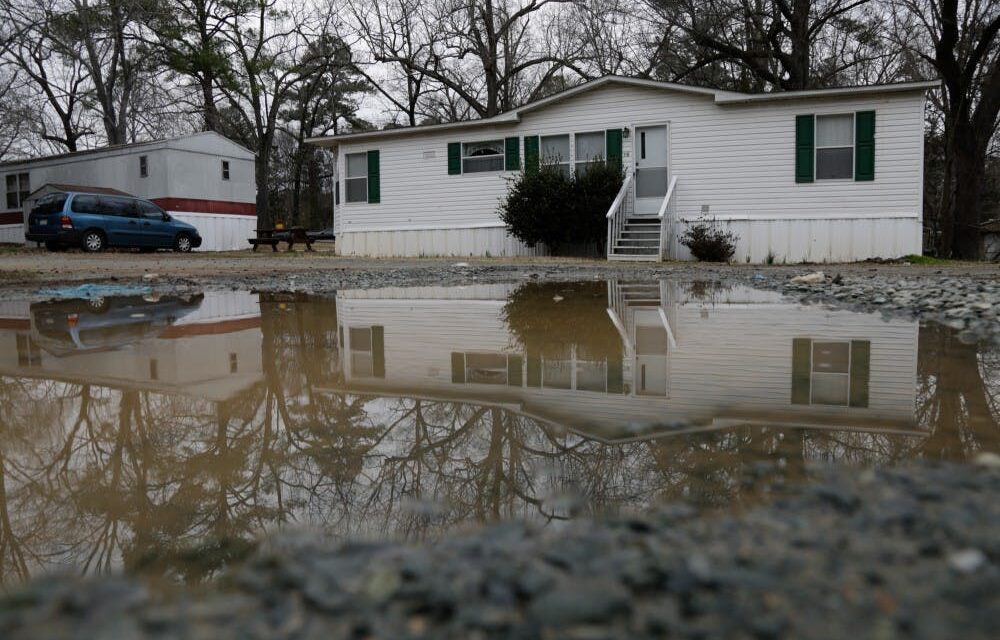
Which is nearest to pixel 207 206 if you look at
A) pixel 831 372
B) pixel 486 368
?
pixel 486 368

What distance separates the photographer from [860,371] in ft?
13.1

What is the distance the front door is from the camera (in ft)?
58.3

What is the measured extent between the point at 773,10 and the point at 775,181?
10042mm

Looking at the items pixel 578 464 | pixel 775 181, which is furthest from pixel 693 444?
pixel 775 181

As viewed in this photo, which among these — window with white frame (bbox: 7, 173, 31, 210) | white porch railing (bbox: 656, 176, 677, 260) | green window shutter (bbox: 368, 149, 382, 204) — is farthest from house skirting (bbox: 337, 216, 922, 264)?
window with white frame (bbox: 7, 173, 31, 210)

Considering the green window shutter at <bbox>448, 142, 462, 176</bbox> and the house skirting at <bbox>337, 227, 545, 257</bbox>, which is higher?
the green window shutter at <bbox>448, 142, 462, 176</bbox>

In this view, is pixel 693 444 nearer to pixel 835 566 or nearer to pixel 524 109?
pixel 835 566

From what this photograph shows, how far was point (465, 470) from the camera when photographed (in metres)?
2.54

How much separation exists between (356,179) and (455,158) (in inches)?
129

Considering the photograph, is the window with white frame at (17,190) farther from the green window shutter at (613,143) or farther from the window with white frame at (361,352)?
the window with white frame at (361,352)

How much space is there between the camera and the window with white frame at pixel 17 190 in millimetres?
28391

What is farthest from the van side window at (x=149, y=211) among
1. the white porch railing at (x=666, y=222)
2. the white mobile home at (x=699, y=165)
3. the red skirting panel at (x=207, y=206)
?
the white porch railing at (x=666, y=222)

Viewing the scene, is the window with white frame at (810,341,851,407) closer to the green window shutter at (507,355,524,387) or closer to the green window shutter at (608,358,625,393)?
the green window shutter at (608,358,625,393)

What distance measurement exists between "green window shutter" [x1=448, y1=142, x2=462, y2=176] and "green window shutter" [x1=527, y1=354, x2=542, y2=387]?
15.7m
